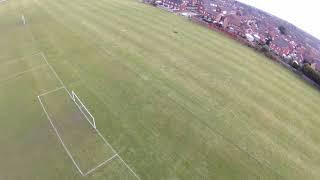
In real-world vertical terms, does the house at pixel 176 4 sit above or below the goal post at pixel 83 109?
above

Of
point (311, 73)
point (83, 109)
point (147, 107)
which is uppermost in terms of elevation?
point (311, 73)

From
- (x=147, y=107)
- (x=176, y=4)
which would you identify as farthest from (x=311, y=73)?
(x=176, y=4)

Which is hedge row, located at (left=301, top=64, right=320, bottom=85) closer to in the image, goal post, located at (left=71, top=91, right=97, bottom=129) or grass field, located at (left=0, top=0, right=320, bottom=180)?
grass field, located at (left=0, top=0, right=320, bottom=180)

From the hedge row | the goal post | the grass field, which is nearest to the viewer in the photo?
the grass field

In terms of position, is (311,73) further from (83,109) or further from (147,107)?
→ (83,109)

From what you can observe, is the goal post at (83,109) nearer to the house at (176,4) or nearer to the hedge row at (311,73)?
the hedge row at (311,73)

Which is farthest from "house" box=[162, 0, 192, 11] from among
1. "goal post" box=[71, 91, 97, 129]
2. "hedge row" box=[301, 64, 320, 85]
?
"goal post" box=[71, 91, 97, 129]

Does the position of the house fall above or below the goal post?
above

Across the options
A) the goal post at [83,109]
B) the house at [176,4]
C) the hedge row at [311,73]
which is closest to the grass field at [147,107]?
the goal post at [83,109]

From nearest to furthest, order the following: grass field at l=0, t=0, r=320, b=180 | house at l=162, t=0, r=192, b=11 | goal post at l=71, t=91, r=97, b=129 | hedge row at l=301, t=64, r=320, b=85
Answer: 1. grass field at l=0, t=0, r=320, b=180
2. goal post at l=71, t=91, r=97, b=129
3. hedge row at l=301, t=64, r=320, b=85
4. house at l=162, t=0, r=192, b=11

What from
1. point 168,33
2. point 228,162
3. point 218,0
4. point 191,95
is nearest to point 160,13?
point 168,33
